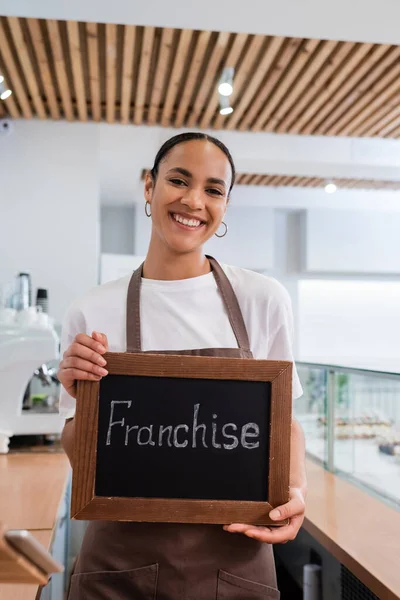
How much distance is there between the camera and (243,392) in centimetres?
113

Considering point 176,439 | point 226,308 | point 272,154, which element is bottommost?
point 176,439

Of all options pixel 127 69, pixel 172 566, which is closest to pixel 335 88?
pixel 127 69

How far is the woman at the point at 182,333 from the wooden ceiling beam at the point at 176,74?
2572 mm

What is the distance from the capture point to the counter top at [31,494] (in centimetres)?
167

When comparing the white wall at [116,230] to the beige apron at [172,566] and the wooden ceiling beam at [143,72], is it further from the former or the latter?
the beige apron at [172,566]

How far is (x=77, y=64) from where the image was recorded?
4047 mm

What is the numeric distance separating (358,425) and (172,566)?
74.4 inches

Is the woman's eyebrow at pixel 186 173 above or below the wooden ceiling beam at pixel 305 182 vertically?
below

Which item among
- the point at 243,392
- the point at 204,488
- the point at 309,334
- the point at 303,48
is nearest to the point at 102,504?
the point at 204,488

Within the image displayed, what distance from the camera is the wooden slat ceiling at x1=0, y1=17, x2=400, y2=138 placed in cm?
377

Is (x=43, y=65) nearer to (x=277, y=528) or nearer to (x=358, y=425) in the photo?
(x=358, y=425)

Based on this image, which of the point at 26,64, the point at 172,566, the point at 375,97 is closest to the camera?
the point at 172,566

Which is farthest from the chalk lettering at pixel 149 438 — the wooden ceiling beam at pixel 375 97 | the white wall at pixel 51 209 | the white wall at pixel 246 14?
the white wall at pixel 51 209

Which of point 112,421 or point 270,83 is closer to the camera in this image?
point 112,421
